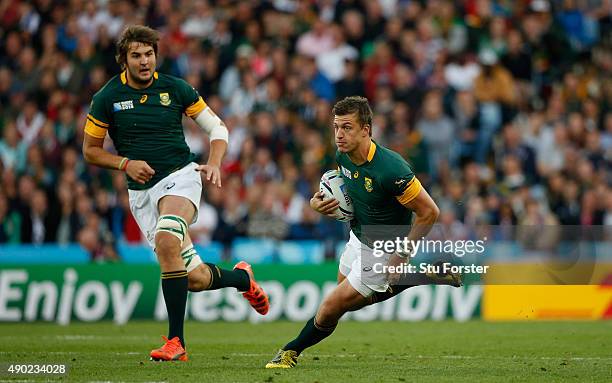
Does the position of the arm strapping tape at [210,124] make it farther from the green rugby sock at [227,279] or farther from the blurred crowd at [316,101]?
the blurred crowd at [316,101]

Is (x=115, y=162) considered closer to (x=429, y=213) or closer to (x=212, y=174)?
(x=212, y=174)

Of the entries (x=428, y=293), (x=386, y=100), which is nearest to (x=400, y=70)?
(x=386, y=100)

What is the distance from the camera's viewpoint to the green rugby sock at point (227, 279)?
34.6 feet

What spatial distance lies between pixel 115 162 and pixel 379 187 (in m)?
2.43

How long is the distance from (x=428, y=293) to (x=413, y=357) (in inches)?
252

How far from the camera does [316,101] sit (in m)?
19.8

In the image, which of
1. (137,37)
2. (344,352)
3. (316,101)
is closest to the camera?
(137,37)

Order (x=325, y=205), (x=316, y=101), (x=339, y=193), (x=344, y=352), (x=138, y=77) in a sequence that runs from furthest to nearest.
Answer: (x=316, y=101)
(x=344, y=352)
(x=138, y=77)
(x=339, y=193)
(x=325, y=205)

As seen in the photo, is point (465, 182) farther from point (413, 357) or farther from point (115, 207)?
point (413, 357)

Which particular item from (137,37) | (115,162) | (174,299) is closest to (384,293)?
(174,299)

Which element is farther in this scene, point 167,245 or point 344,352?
point 344,352

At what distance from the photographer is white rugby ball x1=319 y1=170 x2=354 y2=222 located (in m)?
9.48

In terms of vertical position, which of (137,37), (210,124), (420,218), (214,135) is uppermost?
(137,37)

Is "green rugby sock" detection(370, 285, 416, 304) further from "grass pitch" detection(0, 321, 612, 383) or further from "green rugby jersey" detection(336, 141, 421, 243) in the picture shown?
"grass pitch" detection(0, 321, 612, 383)
